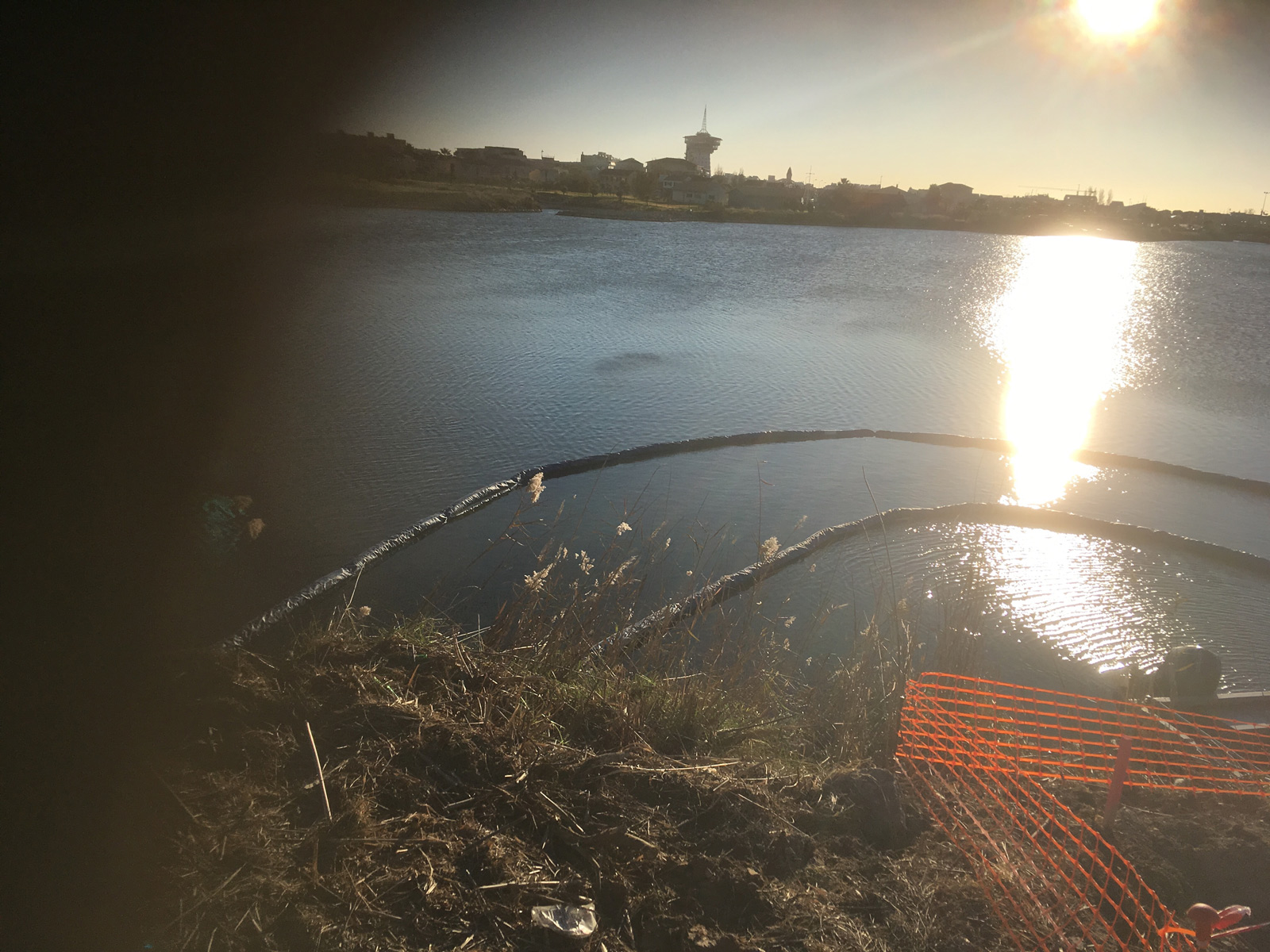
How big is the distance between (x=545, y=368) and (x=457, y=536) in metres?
4.98

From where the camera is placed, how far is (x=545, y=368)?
1009cm

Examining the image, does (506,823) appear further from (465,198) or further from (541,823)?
(465,198)

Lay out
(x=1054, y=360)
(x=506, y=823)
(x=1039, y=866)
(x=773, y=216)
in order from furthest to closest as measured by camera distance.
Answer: (x=773, y=216), (x=1054, y=360), (x=1039, y=866), (x=506, y=823)

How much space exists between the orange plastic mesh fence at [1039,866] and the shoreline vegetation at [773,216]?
20396 mm

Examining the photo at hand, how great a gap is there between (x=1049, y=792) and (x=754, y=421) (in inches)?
250

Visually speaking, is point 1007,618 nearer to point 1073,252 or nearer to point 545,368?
point 545,368

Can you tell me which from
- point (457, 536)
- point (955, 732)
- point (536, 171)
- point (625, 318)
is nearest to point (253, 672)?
point (955, 732)

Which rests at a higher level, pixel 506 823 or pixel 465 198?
pixel 465 198

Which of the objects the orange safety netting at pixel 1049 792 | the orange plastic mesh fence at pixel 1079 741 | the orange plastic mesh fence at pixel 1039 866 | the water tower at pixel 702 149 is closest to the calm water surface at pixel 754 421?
the orange plastic mesh fence at pixel 1079 741

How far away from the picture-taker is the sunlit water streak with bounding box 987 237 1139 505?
26.5ft

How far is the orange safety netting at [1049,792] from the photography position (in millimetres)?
1882

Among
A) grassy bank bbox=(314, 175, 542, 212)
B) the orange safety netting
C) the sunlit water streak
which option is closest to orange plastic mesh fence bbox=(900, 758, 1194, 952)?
the orange safety netting

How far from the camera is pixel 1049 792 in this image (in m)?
2.48

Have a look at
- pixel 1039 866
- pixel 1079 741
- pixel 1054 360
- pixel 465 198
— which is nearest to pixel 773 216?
Result: pixel 465 198
